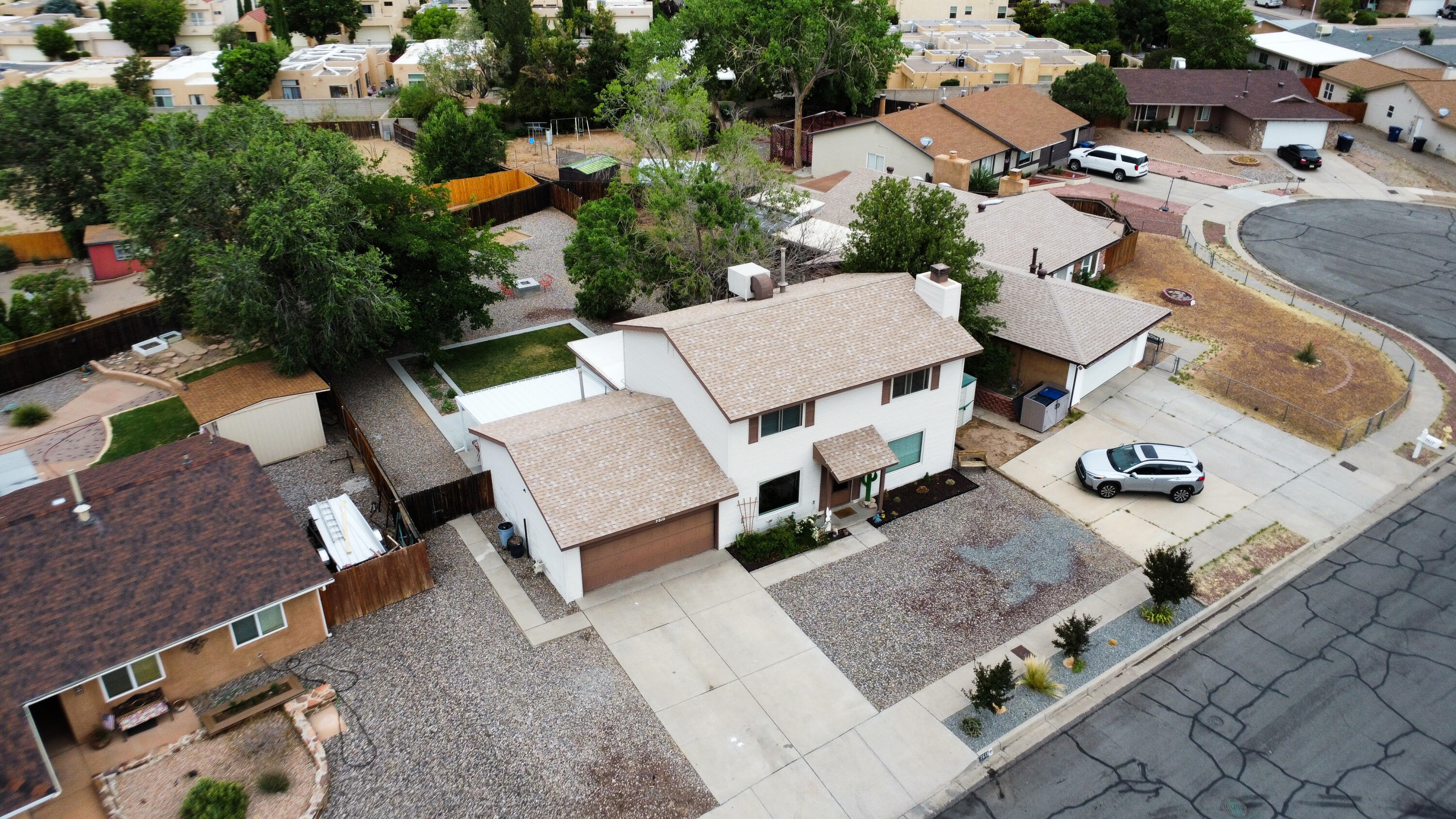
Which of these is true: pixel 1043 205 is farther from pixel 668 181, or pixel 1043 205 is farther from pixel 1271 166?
pixel 1271 166

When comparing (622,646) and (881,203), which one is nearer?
(622,646)

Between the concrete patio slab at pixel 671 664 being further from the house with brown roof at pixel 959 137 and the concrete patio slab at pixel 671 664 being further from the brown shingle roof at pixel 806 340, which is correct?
the house with brown roof at pixel 959 137

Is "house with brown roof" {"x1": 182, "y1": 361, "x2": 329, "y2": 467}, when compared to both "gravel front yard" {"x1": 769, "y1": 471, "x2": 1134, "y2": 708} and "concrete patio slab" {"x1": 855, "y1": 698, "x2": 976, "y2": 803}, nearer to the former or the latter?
"gravel front yard" {"x1": 769, "y1": 471, "x2": 1134, "y2": 708}

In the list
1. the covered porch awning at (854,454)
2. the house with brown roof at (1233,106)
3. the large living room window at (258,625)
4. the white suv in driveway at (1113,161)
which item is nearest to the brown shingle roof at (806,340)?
the covered porch awning at (854,454)

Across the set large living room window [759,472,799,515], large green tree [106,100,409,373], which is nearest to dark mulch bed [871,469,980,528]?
large living room window [759,472,799,515]

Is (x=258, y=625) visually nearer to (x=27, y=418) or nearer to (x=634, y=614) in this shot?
(x=634, y=614)

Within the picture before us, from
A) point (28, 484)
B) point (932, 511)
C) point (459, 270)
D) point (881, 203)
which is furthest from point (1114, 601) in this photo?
point (28, 484)
